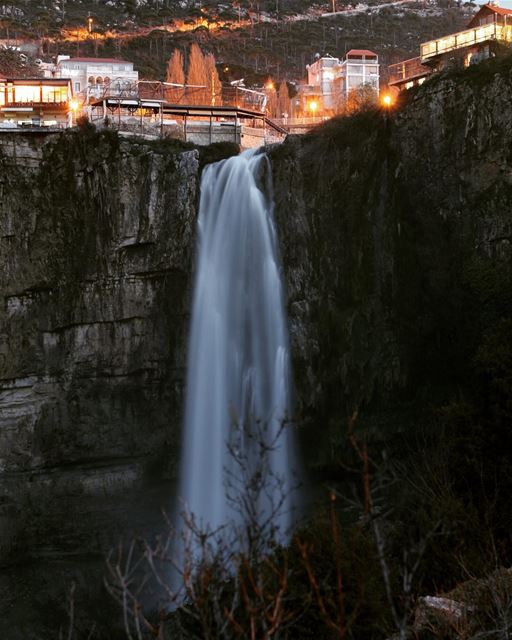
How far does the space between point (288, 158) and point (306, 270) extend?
16.0 feet

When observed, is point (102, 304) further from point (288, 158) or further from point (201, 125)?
point (201, 125)

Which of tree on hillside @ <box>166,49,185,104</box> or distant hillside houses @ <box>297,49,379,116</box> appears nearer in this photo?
tree on hillside @ <box>166,49,185,104</box>

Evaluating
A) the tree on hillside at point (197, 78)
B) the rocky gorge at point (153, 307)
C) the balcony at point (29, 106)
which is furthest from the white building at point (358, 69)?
the rocky gorge at point (153, 307)

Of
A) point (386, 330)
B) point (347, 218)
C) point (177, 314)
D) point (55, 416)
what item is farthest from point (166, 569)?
point (347, 218)

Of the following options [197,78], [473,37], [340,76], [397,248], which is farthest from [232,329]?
[340,76]

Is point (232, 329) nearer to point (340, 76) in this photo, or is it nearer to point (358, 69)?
point (358, 69)

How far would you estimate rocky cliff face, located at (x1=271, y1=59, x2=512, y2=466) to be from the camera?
80.6 ft

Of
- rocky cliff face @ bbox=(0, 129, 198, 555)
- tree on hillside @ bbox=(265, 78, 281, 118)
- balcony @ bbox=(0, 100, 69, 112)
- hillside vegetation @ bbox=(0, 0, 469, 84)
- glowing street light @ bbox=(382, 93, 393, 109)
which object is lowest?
rocky cliff face @ bbox=(0, 129, 198, 555)

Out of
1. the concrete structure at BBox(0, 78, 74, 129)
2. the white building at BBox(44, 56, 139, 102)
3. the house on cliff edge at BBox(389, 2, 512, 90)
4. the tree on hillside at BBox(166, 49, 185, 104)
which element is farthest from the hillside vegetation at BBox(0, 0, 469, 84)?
the house on cliff edge at BBox(389, 2, 512, 90)

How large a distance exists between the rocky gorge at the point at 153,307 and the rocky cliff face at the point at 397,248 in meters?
0.06

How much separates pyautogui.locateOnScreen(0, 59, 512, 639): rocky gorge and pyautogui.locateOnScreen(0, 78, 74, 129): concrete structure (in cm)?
1427

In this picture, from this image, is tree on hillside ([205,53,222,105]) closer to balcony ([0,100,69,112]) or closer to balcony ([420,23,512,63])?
balcony ([0,100,69,112])

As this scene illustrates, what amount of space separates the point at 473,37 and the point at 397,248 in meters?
13.1

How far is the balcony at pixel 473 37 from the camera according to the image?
31703 mm
